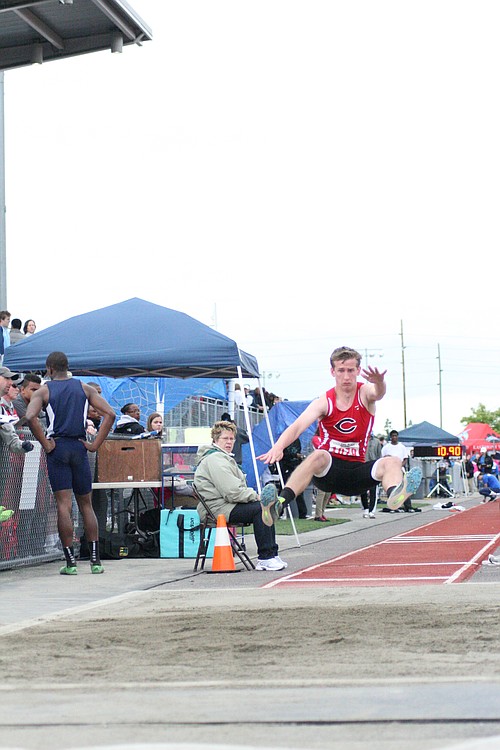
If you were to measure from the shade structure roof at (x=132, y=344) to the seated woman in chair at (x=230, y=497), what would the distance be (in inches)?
104

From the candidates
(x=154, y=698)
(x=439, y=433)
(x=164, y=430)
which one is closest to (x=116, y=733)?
(x=154, y=698)

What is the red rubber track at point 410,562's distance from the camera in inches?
427

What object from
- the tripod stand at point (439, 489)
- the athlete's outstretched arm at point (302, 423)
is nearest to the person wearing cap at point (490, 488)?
the tripod stand at point (439, 489)

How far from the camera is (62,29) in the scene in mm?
10453

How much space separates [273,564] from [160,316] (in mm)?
4690

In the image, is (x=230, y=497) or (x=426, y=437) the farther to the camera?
(x=426, y=437)

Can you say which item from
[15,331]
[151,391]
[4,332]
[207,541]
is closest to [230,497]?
[207,541]

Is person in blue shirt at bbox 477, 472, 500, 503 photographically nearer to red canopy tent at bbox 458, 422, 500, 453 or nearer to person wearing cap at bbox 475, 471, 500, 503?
person wearing cap at bbox 475, 471, 500, 503

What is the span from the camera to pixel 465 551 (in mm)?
14484

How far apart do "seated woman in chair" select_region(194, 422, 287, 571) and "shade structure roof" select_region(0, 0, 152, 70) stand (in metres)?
A: 4.24

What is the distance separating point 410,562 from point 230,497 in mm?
2296

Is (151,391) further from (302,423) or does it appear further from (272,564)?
(302,423)

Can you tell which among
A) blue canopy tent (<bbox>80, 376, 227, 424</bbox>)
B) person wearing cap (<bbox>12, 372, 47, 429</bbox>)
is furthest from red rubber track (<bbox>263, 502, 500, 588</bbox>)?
blue canopy tent (<bbox>80, 376, 227, 424</bbox>)

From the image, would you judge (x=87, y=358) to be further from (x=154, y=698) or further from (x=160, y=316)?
(x=154, y=698)
